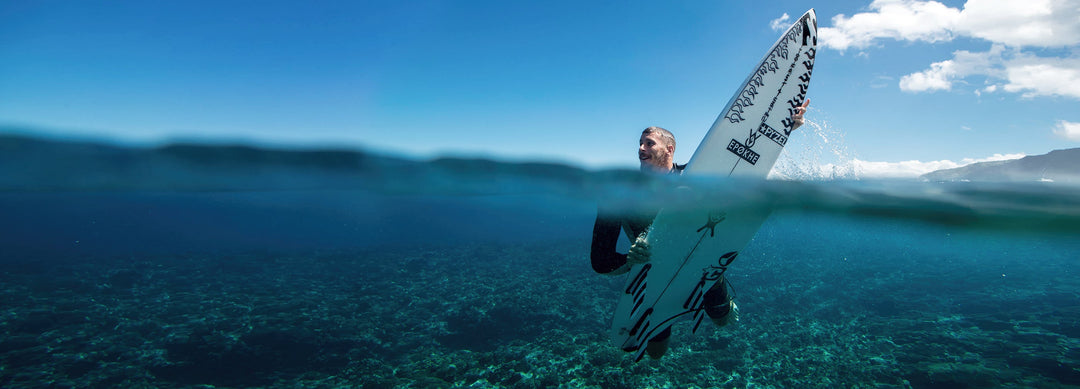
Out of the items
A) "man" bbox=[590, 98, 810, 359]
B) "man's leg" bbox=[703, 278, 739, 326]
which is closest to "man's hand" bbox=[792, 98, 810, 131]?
"man" bbox=[590, 98, 810, 359]

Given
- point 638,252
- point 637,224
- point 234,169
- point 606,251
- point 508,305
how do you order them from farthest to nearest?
point 508,305
point 234,169
point 637,224
point 606,251
point 638,252

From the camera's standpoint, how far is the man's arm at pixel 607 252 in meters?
3.70

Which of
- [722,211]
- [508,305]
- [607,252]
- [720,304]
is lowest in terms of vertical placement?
[508,305]

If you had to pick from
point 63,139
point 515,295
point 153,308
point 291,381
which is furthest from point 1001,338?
point 153,308

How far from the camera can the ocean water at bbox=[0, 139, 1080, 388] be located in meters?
8.52

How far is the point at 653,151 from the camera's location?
363 centimetres

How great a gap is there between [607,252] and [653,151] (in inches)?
43.0

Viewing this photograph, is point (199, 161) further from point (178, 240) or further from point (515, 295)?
point (178, 240)

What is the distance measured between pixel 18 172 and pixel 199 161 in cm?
417

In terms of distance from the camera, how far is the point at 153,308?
73.2ft

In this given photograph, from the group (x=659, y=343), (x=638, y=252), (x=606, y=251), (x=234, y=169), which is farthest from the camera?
(x=234, y=169)

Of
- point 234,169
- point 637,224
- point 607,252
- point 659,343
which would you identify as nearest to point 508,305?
point 234,169

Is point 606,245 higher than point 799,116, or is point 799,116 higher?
point 799,116

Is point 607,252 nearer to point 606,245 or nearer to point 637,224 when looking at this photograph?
point 606,245
